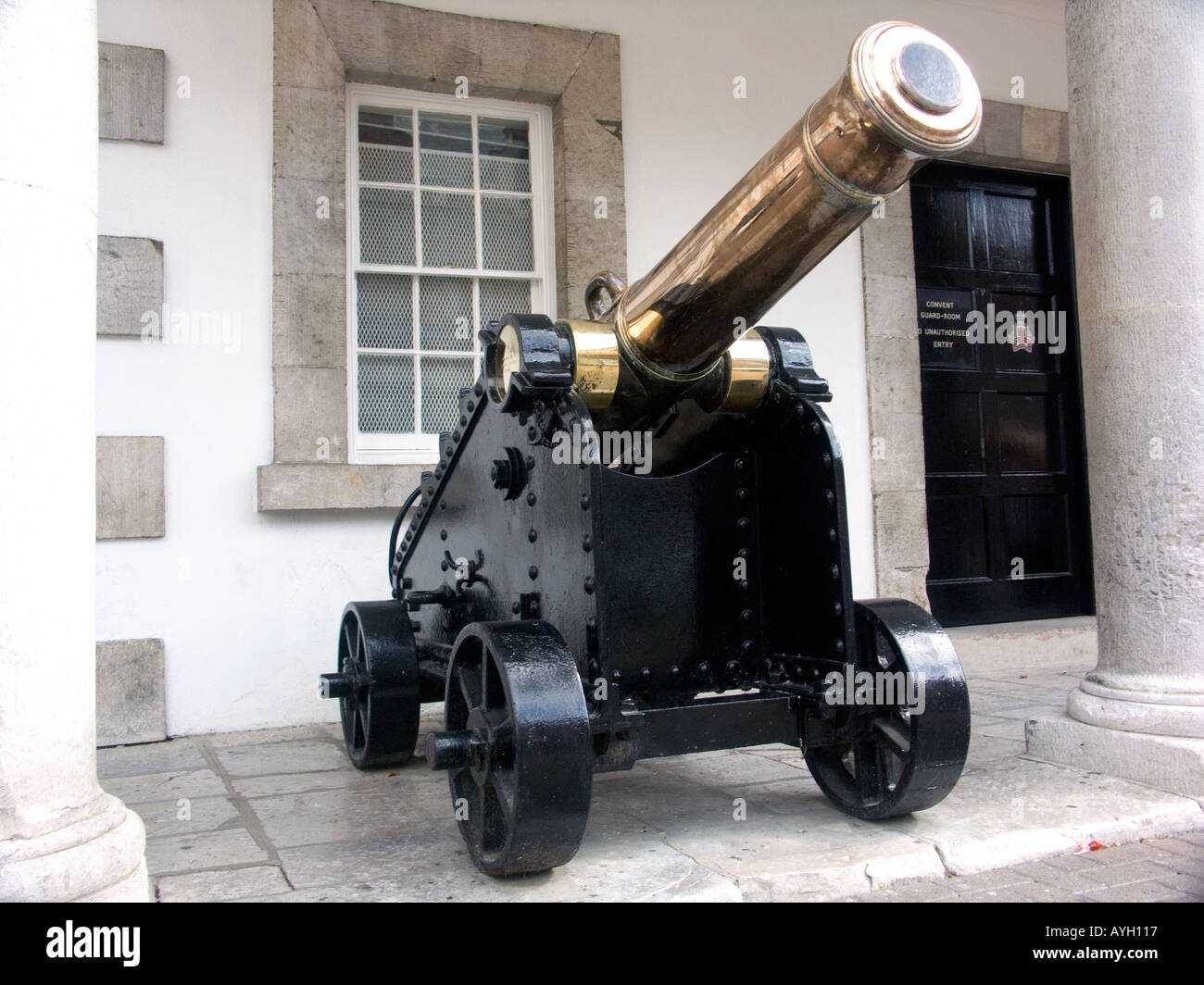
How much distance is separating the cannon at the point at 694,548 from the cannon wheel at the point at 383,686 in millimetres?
595

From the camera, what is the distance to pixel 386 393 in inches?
214

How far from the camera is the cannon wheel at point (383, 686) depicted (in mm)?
3775

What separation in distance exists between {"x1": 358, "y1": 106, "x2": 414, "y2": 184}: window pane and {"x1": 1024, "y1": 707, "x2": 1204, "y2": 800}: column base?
12.9 feet

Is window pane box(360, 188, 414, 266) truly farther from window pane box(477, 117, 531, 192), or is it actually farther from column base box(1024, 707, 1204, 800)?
column base box(1024, 707, 1204, 800)

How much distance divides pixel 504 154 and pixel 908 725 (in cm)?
392

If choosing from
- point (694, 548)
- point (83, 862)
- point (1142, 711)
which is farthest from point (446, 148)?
point (83, 862)

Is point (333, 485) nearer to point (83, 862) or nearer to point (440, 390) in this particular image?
point (440, 390)

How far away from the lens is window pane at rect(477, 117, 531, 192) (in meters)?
5.67

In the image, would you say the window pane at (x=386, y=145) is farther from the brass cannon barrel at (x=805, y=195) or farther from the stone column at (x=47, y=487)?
the stone column at (x=47, y=487)

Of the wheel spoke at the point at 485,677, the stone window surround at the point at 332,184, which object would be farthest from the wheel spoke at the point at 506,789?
the stone window surround at the point at 332,184

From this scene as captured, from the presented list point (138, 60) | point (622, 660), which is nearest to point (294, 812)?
point (622, 660)

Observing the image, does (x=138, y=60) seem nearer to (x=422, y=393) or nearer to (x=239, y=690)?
(x=422, y=393)

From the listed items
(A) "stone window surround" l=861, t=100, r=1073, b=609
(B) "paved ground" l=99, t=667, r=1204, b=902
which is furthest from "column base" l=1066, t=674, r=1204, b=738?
(A) "stone window surround" l=861, t=100, r=1073, b=609
